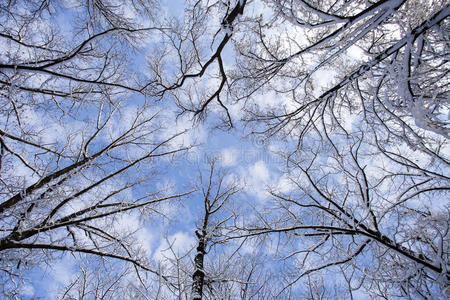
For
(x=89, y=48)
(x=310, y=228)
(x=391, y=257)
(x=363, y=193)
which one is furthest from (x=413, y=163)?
(x=89, y=48)

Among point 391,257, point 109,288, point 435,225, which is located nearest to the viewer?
point 435,225

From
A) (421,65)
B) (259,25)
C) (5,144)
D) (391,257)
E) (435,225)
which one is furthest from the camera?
(5,144)

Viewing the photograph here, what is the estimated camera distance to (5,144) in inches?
206

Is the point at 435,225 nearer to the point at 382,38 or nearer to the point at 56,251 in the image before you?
the point at 382,38

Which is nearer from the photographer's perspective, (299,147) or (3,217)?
(3,217)

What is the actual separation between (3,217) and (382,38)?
7.97 m

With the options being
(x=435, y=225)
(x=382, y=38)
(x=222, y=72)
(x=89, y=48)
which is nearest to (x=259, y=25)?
(x=222, y=72)

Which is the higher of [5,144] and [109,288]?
[5,144]


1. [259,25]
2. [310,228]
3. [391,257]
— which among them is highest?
[259,25]

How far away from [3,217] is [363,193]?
23.9ft

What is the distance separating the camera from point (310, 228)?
443 centimetres

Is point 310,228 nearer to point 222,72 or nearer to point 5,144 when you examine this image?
point 222,72

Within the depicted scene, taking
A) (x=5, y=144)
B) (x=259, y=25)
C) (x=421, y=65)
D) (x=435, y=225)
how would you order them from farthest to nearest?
(x=5, y=144) < (x=259, y=25) < (x=435, y=225) < (x=421, y=65)

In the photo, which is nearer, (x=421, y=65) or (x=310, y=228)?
(x=421, y=65)
